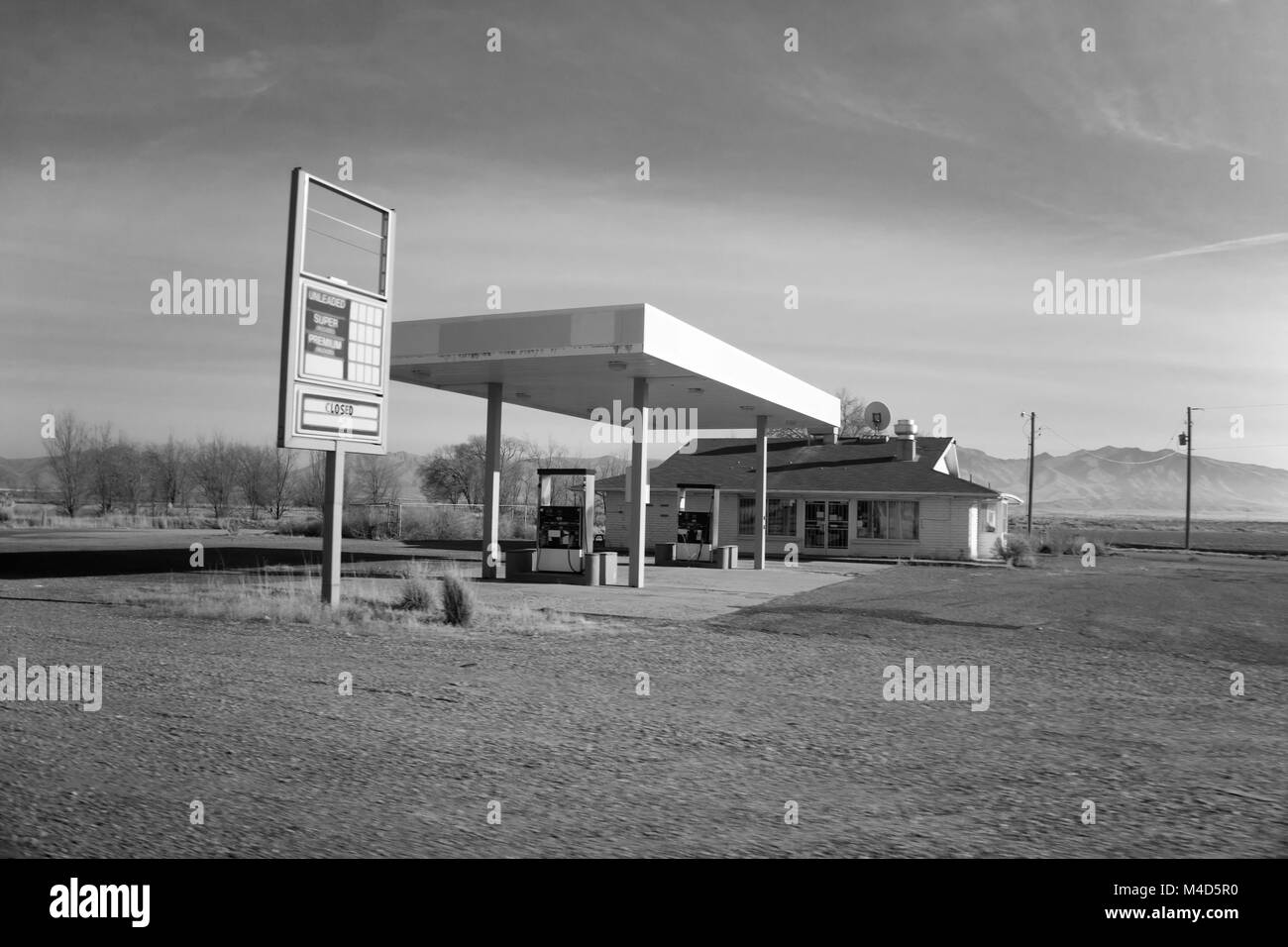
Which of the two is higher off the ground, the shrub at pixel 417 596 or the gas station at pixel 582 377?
the gas station at pixel 582 377

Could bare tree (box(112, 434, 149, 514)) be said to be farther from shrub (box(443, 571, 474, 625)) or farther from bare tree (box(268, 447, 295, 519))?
shrub (box(443, 571, 474, 625))

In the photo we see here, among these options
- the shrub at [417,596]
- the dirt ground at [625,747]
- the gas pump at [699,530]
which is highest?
the gas pump at [699,530]

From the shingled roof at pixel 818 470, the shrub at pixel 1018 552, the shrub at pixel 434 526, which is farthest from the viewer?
the shrub at pixel 434 526

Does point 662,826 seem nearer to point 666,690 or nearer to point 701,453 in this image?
point 666,690

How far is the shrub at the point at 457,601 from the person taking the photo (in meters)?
14.2

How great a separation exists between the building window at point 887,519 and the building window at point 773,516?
2736 mm

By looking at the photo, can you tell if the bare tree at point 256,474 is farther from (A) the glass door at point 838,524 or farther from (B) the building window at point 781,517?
(A) the glass door at point 838,524

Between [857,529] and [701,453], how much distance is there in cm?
984

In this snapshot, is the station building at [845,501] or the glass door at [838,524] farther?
the glass door at [838,524]

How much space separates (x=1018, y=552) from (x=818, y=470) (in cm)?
867

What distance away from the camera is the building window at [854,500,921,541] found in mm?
38875

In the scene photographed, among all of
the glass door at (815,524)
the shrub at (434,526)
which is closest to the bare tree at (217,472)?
the shrub at (434,526)

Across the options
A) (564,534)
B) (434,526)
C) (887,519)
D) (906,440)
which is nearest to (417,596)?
(564,534)
